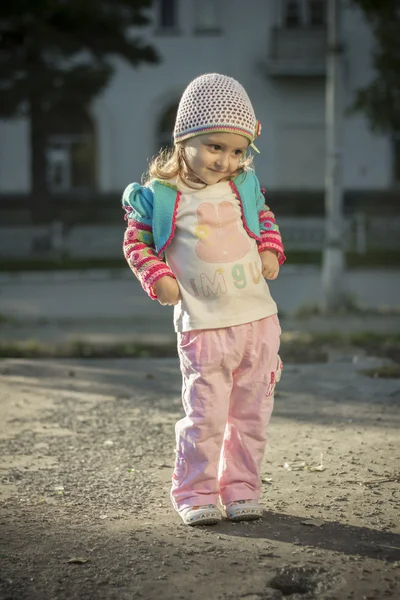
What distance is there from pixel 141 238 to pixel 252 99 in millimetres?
25262

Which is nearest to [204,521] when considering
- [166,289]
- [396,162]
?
[166,289]

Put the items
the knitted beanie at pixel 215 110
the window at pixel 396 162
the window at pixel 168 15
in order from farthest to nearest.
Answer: the window at pixel 396 162
the window at pixel 168 15
the knitted beanie at pixel 215 110

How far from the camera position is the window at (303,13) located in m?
28.3

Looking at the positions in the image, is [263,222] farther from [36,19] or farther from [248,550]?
[36,19]

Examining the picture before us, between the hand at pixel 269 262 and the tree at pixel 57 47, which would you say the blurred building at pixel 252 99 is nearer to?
the tree at pixel 57 47

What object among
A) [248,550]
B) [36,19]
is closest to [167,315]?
[248,550]

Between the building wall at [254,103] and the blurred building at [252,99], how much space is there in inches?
1.1

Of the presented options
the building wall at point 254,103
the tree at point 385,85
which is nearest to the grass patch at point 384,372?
the tree at point 385,85

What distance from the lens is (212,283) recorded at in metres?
3.63

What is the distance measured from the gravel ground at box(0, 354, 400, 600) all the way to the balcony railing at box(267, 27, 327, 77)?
22.4 meters

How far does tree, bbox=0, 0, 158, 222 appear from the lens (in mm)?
22250

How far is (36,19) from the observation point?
2236cm

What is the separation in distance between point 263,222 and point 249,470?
0.91m

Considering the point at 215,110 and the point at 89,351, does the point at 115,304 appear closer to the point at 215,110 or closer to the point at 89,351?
the point at 89,351
